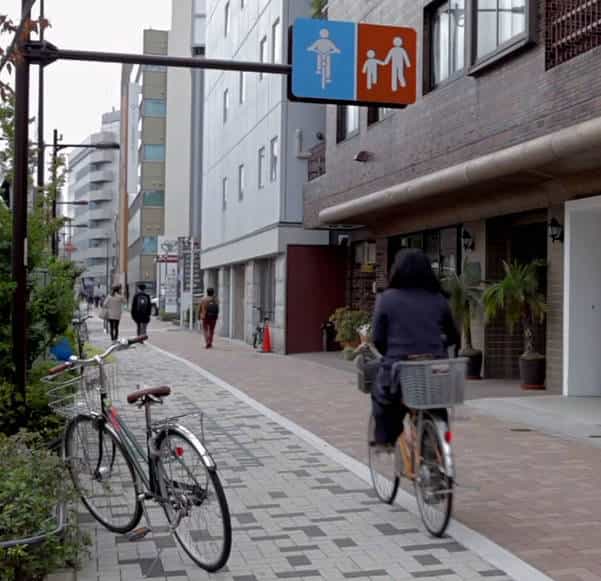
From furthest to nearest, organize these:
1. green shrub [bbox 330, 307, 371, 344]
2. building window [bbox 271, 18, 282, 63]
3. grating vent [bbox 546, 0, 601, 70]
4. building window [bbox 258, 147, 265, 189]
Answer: building window [bbox 258, 147, 265, 189] < building window [bbox 271, 18, 282, 63] < green shrub [bbox 330, 307, 371, 344] < grating vent [bbox 546, 0, 601, 70]

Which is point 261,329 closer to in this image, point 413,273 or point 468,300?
point 468,300

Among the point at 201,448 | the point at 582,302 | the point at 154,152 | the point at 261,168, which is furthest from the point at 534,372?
the point at 154,152

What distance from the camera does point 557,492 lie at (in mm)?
6980

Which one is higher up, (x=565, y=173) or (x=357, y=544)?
(x=565, y=173)

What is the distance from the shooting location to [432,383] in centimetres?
557

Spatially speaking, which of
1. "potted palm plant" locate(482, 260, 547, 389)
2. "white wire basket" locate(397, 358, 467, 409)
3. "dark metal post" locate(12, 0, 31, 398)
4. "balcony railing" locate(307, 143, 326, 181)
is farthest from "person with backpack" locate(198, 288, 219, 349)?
"white wire basket" locate(397, 358, 467, 409)

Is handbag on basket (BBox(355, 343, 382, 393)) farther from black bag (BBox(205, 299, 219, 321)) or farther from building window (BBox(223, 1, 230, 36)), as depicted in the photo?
building window (BBox(223, 1, 230, 36))

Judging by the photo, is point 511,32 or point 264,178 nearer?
point 511,32

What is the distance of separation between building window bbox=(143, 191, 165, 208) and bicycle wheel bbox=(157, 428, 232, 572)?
71825 mm

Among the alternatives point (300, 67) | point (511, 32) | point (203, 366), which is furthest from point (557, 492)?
point (203, 366)

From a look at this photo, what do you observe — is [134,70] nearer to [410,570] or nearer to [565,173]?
[565,173]

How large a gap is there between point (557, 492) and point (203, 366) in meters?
13.0

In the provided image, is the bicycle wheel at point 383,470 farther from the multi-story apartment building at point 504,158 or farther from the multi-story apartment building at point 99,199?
the multi-story apartment building at point 99,199

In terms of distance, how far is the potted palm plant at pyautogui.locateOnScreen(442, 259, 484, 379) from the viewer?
14.9 meters
